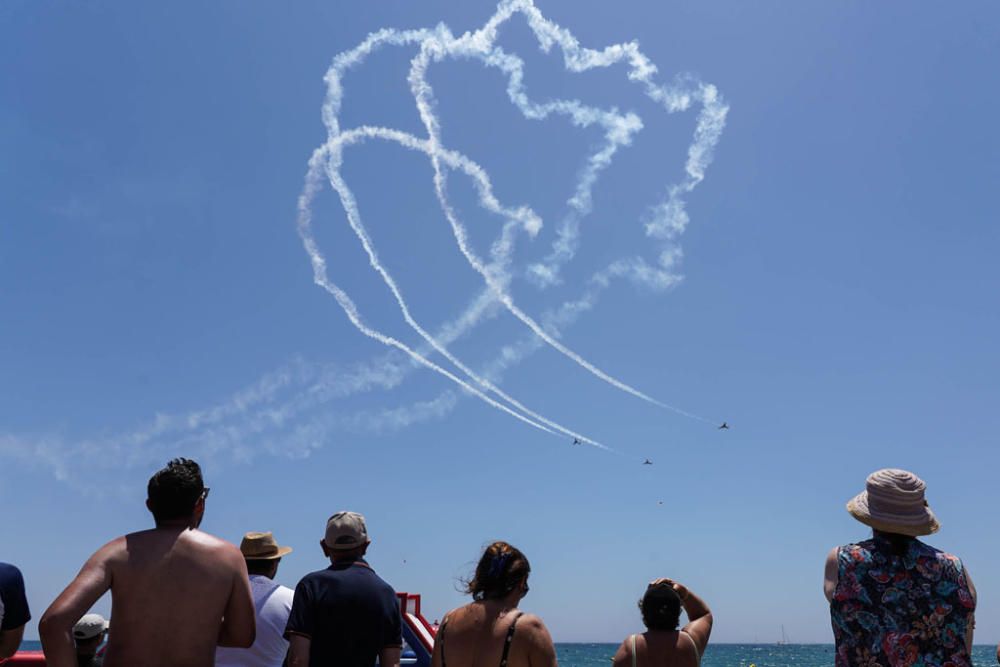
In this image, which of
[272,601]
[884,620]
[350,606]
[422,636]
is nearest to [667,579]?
[884,620]

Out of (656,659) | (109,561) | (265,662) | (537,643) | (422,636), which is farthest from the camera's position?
(422,636)

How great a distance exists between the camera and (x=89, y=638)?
5699 millimetres

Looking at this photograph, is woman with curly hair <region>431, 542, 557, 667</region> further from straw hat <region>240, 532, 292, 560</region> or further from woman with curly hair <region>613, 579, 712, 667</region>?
straw hat <region>240, 532, 292, 560</region>

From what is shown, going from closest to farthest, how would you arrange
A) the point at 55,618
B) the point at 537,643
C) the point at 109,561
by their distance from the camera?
the point at 55,618 → the point at 109,561 → the point at 537,643

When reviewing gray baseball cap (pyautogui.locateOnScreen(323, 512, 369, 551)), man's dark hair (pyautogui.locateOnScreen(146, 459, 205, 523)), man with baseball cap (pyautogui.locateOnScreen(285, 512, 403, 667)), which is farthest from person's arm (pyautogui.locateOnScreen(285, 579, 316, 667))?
man's dark hair (pyautogui.locateOnScreen(146, 459, 205, 523))

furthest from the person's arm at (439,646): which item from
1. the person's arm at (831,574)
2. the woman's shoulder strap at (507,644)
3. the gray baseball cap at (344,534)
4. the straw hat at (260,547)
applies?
the person's arm at (831,574)

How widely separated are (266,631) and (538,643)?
1.96 m

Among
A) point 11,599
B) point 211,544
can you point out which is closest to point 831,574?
point 211,544

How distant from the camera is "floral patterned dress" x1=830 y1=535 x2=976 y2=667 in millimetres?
3918

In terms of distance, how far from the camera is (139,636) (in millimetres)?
3904

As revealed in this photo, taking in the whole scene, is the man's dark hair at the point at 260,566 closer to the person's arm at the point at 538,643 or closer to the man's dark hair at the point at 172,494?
the man's dark hair at the point at 172,494

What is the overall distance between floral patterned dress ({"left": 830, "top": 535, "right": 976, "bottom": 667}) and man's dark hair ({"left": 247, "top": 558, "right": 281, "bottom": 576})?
3.62 meters

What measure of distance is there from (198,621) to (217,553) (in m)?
0.32

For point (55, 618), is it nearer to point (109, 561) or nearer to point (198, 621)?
point (109, 561)
